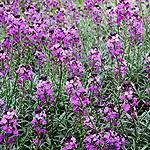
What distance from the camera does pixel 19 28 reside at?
3535 millimetres

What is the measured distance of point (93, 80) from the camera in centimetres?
281

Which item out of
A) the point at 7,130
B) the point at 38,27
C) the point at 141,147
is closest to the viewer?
the point at 7,130

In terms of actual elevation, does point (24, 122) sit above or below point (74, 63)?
below

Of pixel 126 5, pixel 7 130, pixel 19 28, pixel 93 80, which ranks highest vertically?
pixel 126 5

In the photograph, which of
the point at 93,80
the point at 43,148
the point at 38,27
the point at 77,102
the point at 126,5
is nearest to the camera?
the point at 77,102

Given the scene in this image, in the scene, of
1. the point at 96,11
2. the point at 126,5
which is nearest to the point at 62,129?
the point at 126,5

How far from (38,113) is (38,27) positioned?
2255 millimetres

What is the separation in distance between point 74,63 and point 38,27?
142 cm

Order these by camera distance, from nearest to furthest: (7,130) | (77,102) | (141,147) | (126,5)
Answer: (7,130) < (77,102) < (141,147) < (126,5)

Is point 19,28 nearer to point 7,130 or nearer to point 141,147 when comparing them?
point 7,130

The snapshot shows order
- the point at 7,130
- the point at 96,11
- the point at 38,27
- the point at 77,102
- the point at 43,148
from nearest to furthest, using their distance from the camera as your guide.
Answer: the point at 7,130 → the point at 77,102 → the point at 43,148 → the point at 38,27 → the point at 96,11

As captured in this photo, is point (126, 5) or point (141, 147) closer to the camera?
point (141, 147)

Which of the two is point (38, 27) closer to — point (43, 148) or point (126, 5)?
point (126, 5)

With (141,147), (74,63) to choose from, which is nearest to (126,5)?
(74,63)
